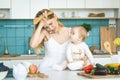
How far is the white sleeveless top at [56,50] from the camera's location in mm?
2555

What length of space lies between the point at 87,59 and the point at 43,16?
1.68ft

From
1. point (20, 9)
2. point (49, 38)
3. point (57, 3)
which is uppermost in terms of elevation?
point (57, 3)

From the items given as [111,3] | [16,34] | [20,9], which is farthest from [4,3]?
[111,3]

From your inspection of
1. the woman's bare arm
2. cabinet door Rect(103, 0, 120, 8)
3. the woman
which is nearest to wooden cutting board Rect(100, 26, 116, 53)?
cabinet door Rect(103, 0, 120, 8)

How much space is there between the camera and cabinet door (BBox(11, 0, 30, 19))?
479 centimetres

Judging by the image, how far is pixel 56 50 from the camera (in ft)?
8.42

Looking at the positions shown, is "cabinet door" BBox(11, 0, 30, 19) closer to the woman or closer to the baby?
the woman

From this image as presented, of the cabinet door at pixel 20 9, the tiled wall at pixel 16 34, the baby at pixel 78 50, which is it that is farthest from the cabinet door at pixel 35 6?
the baby at pixel 78 50

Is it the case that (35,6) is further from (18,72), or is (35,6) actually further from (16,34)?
(18,72)

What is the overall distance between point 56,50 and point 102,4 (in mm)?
2591

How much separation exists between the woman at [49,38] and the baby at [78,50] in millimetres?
143

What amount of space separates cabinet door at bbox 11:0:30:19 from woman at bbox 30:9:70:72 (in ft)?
7.36

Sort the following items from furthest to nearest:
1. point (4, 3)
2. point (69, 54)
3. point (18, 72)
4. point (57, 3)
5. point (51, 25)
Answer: point (57, 3)
point (4, 3)
point (51, 25)
point (69, 54)
point (18, 72)

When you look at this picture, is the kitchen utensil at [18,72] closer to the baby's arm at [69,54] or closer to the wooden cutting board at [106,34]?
the baby's arm at [69,54]
